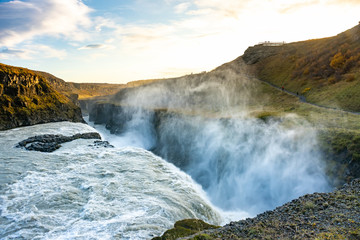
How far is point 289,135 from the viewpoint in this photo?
2447cm

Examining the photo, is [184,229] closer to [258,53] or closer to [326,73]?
[326,73]

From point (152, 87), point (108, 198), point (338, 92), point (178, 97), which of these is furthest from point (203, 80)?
point (108, 198)

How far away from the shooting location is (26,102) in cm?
4988

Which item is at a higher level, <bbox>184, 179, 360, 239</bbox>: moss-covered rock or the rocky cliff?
the rocky cliff

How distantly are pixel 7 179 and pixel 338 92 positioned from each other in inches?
1797

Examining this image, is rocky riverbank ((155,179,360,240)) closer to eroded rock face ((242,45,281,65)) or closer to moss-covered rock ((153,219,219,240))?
moss-covered rock ((153,219,219,240))

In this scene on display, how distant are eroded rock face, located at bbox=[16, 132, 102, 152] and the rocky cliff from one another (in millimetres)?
14340

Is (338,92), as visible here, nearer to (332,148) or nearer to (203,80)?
(332,148)

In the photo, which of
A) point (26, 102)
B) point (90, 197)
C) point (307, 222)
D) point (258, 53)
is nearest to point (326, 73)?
point (307, 222)

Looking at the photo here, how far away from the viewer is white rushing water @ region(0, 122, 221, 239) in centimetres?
1259

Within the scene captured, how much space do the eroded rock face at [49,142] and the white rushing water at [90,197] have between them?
189cm

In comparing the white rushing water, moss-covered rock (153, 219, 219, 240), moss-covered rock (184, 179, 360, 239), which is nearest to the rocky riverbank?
moss-covered rock (184, 179, 360, 239)

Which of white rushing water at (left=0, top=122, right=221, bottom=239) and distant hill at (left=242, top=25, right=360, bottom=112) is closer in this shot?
white rushing water at (left=0, top=122, right=221, bottom=239)

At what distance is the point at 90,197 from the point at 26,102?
44.5 metres
